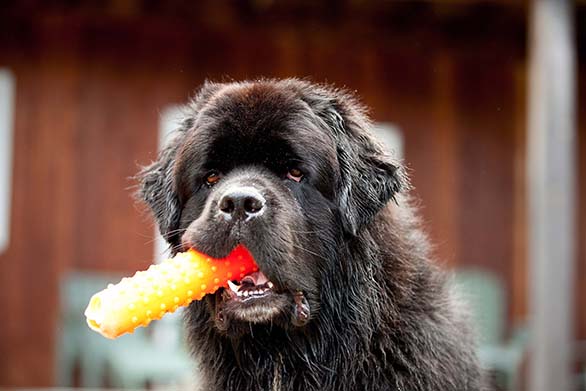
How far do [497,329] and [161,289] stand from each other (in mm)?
7776

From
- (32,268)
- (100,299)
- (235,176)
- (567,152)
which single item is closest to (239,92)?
(235,176)

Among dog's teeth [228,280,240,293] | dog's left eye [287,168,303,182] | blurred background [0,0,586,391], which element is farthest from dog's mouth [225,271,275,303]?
blurred background [0,0,586,391]

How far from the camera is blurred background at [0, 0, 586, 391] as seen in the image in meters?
10.9

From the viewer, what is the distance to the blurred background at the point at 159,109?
10859mm

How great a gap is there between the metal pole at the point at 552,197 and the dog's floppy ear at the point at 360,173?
157 inches

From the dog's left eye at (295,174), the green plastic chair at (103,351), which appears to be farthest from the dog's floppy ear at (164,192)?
the green plastic chair at (103,351)

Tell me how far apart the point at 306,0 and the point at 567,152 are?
399 cm

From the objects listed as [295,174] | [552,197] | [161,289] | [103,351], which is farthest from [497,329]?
[161,289]

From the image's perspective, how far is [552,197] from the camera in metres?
7.70

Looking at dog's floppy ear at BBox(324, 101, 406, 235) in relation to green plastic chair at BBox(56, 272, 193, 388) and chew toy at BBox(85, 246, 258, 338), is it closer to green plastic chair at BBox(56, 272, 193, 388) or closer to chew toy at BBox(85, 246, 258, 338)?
chew toy at BBox(85, 246, 258, 338)

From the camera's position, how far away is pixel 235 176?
149 inches

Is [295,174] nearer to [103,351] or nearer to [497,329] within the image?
[103,351]

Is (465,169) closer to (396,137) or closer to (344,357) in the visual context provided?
(396,137)

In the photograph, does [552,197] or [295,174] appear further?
[552,197]
